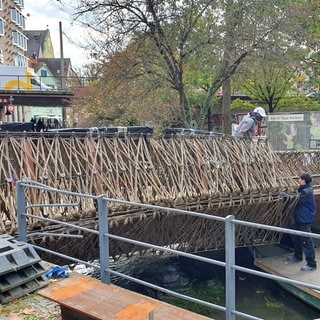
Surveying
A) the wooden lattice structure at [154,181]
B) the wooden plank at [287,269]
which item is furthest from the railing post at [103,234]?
the wooden plank at [287,269]

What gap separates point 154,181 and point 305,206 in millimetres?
3263

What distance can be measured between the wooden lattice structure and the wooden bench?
228cm

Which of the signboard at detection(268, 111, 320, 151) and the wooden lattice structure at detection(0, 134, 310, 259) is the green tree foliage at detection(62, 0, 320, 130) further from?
the wooden lattice structure at detection(0, 134, 310, 259)

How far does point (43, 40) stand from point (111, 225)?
71431 mm

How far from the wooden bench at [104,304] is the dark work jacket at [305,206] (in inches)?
224

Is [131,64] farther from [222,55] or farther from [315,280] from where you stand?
[315,280]

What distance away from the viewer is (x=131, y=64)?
1241 cm

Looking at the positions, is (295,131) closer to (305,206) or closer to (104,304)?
(305,206)

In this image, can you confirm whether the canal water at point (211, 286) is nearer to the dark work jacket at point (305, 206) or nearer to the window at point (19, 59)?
the dark work jacket at point (305, 206)

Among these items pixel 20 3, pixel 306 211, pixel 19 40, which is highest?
pixel 20 3

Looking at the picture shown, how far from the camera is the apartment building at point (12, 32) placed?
40.5m

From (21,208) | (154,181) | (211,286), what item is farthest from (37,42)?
(21,208)

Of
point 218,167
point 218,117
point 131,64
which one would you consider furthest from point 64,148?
point 218,117

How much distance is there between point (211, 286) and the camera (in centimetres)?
928
